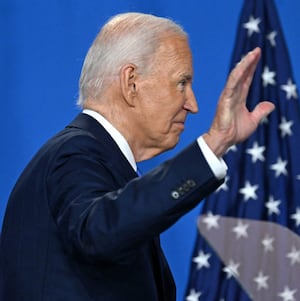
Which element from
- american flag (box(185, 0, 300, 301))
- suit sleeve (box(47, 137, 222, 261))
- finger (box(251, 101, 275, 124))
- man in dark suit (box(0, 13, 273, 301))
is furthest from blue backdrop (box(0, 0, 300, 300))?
suit sleeve (box(47, 137, 222, 261))

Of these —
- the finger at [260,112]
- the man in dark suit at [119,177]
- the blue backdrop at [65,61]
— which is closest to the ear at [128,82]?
the man in dark suit at [119,177]

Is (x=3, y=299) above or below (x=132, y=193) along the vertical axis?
below

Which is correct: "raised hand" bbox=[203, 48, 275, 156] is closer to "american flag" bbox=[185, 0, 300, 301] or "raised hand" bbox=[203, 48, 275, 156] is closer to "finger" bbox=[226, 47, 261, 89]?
"finger" bbox=[226, 47, 261, 89]

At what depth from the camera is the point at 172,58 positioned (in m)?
1.68

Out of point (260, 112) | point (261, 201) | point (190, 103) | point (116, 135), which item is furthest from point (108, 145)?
point (261, 201)

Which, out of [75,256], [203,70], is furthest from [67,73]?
[75,256]

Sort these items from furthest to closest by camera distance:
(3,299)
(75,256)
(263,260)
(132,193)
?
(263,260) → (3,299) → (75,256) → (132,193)

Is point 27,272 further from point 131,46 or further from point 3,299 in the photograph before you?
point 131,46

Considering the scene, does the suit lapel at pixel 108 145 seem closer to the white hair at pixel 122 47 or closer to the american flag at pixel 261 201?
the white hair at pixel 122 47

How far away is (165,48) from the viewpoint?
1.68 m

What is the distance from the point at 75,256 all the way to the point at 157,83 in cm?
38

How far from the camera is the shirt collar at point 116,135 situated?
5.42 ft

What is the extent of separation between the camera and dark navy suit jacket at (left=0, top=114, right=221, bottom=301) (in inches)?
51.2

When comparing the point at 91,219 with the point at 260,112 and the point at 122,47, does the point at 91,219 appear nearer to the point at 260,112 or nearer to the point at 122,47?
the point at 260,112
